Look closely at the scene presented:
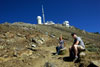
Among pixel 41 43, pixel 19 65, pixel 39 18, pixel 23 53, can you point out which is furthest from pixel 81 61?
pixel 39 18

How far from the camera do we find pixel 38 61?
830 cm

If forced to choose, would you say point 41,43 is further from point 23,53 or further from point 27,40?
point 23,53

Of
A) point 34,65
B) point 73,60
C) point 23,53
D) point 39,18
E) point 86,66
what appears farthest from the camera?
point 39,18

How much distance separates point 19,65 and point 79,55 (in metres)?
3.91

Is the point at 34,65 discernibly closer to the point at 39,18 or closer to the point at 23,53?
the point at 23,53

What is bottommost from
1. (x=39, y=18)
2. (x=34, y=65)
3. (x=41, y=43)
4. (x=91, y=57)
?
(x=34, y=65)

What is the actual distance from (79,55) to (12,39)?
1061 centimetres

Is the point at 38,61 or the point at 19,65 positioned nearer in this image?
the point at 19,65

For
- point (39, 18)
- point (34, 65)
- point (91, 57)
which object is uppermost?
point (39, 18)

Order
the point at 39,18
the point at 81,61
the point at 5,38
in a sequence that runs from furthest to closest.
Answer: the point at 39,18 → the point at 5,38 → the point at 81,61

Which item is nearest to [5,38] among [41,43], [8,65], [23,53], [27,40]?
[27,40]

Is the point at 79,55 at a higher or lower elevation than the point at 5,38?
lower

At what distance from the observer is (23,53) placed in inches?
398

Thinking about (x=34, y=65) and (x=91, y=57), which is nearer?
(x=91, y=57)
